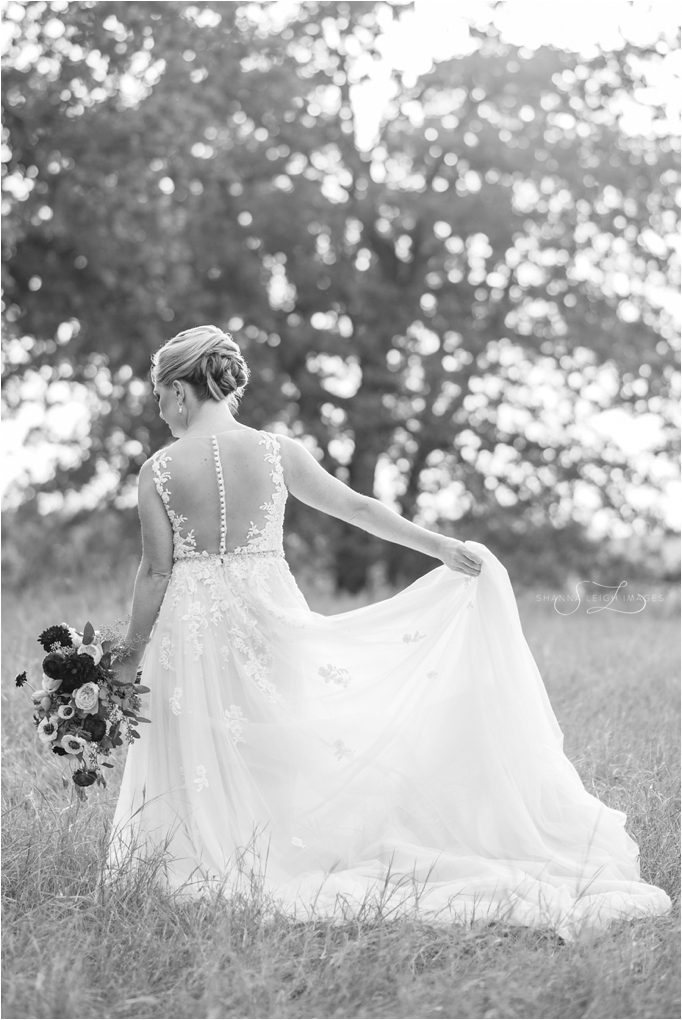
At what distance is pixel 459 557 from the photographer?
154 inches

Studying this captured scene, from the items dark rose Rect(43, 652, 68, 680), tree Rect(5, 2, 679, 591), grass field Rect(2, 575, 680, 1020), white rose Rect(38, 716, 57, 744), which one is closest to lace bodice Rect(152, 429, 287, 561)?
dark rose Rect(43, 652, 68, 680)

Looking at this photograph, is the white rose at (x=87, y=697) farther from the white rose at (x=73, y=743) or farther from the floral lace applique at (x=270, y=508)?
the floral lace applique at (x=270, y=508)

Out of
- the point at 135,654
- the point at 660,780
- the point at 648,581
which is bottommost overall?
the point at 648,581

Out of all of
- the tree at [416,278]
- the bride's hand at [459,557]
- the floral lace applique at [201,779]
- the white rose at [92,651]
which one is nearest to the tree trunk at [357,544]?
the tree at [416,278]

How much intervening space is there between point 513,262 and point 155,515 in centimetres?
1072

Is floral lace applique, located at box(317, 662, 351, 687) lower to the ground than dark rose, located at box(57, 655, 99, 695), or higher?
lower

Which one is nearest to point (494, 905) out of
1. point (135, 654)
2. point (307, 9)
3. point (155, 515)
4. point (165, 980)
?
point (165, 980)

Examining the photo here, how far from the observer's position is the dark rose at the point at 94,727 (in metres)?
3.52

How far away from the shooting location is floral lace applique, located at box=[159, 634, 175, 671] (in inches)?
150

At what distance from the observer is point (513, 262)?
13.4 metres

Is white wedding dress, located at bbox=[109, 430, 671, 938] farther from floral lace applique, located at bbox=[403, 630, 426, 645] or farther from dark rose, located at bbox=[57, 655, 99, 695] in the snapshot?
dark rose, located at bbox=[57, 655, 99, 695]

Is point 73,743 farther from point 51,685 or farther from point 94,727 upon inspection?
point 51,685

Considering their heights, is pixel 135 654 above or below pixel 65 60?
below

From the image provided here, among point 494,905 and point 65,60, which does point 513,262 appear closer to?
point 65,60
